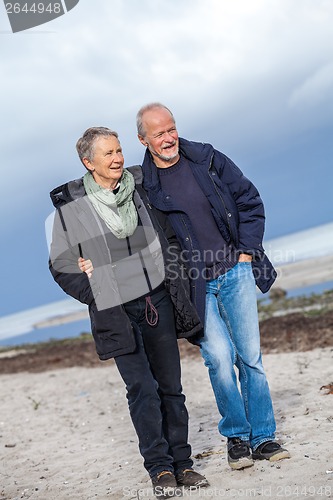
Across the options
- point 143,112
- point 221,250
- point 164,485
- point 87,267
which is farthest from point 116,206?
point 164,485

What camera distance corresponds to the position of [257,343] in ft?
15.5

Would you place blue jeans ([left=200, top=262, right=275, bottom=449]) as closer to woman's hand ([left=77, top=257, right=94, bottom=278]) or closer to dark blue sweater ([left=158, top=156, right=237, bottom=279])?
dark blue sweater ([left=158, top=156, right=237, bottom=279])

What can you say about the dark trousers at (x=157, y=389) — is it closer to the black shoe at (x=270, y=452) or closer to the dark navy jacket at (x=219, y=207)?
the dark navy jacket at (x=219, y=207)

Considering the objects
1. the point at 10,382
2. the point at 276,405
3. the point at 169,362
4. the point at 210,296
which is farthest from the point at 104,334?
the point at 10,382

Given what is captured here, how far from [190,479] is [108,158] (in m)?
2.13

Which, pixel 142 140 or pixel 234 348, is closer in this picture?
pixel 142 140

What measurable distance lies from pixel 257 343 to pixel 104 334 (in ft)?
3.53

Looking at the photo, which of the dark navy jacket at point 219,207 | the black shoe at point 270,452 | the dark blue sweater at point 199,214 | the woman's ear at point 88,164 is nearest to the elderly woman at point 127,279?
the woman's ear at point 88,164

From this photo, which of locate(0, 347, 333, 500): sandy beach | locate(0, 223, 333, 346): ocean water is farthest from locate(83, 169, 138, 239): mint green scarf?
locate(0, 223, 333, 346): ocean water

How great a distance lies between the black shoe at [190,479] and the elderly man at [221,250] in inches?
11.0

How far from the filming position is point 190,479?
4484 millimetres

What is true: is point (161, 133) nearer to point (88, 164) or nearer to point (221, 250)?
point (88, 164)

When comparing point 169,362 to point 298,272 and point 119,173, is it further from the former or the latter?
point 298,272

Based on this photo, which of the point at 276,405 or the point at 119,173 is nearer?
the point at 119,173
